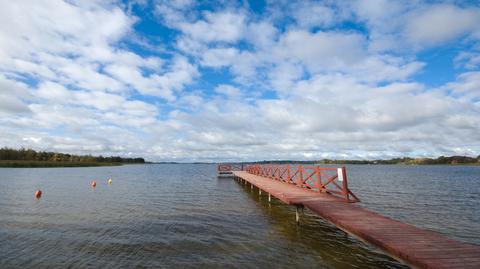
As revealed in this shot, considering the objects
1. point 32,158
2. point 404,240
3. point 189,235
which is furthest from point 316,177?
point 32,158

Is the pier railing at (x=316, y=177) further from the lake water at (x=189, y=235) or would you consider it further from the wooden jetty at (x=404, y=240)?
the lake water at (x=189, y=235)

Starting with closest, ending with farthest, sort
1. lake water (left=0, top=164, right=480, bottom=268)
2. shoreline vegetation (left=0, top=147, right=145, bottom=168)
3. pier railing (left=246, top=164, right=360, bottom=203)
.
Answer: lake water (left=0, top=164, right=480, bottom=268) < pier railing (left=246, top=164, right=360, bottom=203) < shoreline vegetation (left=0, top=147, right=145, bottom=168)

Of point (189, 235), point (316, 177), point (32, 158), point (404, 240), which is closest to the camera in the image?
point (404, 240)

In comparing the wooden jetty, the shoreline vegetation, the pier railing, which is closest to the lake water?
the wooden jetty

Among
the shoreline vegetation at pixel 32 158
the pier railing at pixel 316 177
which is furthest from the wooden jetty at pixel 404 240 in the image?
the shoreline vegetation at pixel 32 158

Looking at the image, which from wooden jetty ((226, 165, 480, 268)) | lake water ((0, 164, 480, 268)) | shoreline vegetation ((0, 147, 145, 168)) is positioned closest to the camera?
wooden jetty ((226, 165, 480, 268))

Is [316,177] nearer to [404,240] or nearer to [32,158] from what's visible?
[404,240]

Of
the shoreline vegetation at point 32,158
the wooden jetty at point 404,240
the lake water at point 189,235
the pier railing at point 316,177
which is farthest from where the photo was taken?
the shoreline vegetation at point 32,158

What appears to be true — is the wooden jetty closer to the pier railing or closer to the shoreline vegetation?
the pier railing

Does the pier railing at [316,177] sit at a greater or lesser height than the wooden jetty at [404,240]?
greater

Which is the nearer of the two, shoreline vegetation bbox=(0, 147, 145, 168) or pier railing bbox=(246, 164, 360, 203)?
pier railing bbox=(246, 164, 360, 203)

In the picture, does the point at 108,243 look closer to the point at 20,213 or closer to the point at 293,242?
the point at 293,242

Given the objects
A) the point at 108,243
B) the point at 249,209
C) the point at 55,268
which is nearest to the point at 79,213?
the point at 108,243

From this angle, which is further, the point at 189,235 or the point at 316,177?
the point at 316,177
